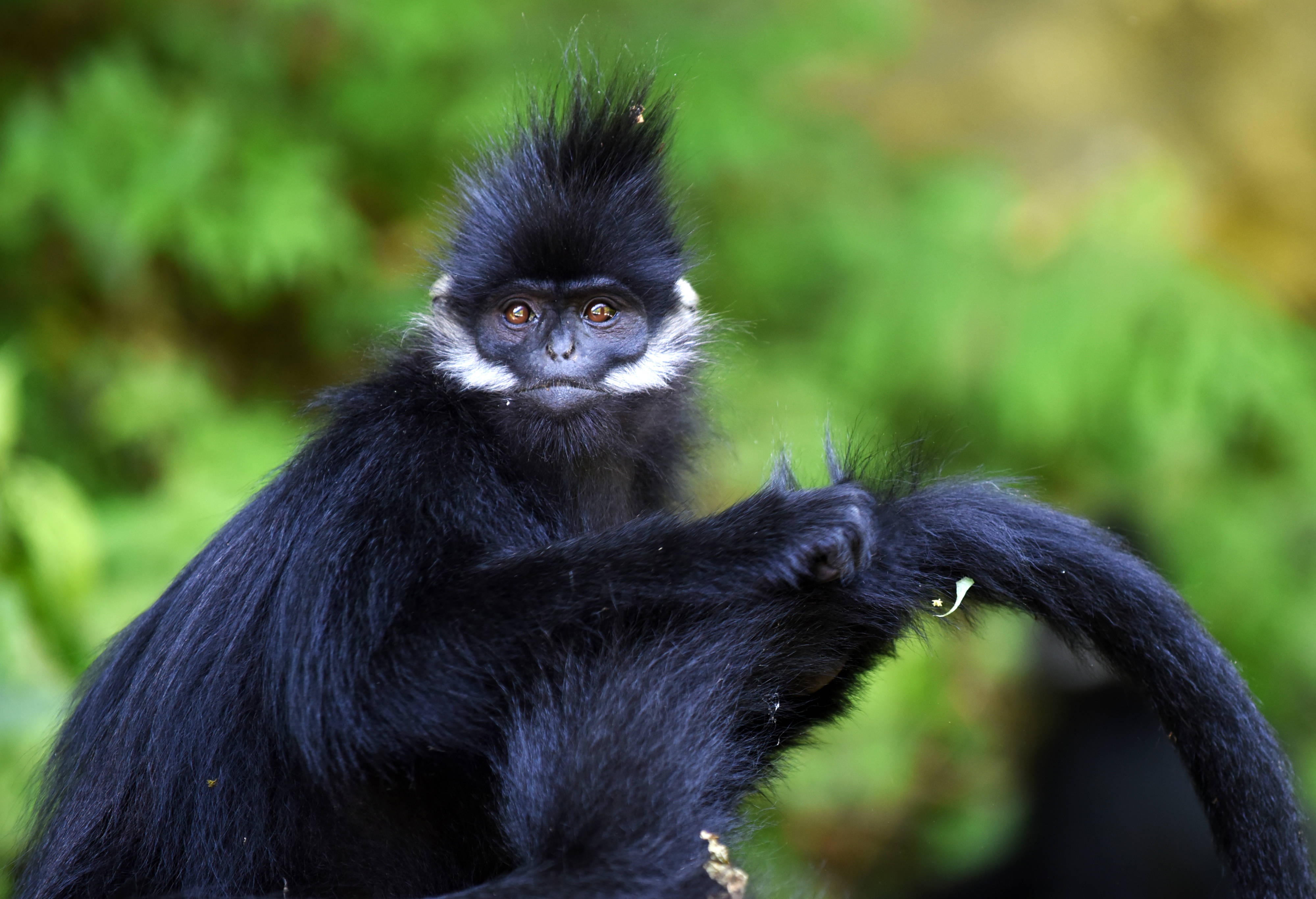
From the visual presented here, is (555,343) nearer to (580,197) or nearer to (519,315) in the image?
(519,315)

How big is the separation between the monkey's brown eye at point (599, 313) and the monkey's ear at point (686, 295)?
23 centimetres

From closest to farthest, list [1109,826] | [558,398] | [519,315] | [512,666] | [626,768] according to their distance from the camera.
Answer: [626,768], [512,666], [558,398], [519,315], [1109,826]

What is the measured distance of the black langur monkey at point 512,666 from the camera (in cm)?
212

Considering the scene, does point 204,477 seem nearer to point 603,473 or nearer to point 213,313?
point 213,313

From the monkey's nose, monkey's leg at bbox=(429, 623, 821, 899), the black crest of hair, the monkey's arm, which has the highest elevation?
the black crest of hair

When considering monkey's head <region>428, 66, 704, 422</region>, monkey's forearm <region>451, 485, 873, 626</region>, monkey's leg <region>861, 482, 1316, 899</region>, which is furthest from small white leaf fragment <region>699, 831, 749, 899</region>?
monkey's head <region>428, 66, 704, 422</region>

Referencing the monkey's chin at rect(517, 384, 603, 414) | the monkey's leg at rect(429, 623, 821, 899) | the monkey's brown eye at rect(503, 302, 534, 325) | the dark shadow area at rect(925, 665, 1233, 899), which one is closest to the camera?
the monkey's leg at rect(429, 623, 821, 899)

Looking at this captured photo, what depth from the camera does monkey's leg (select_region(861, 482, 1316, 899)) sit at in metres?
2.26

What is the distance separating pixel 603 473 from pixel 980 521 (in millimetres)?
917

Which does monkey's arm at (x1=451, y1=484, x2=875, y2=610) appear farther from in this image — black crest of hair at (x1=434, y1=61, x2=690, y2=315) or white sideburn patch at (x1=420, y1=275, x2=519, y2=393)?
black crest of hair at (x1=434, y1=61, x2=690, y2=315)

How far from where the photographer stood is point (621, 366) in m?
2.92

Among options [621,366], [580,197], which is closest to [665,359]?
[621,366]

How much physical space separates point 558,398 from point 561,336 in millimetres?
145

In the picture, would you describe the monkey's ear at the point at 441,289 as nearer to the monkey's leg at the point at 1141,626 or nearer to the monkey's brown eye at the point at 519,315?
the monkey's brown eye at the point at 519,315
